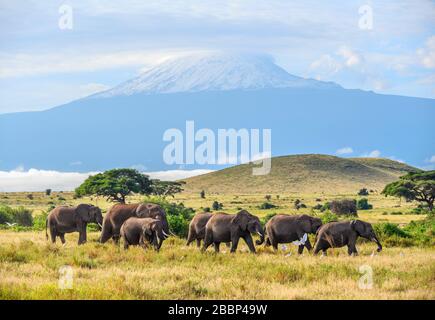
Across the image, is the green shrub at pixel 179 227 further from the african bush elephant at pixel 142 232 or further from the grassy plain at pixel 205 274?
the african bush elephant at pixel 142 232

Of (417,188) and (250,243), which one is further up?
(250,243)

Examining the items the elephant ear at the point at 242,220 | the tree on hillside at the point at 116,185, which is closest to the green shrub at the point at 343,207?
the tree on hillside at the point at 116,185

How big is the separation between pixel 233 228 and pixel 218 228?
574 mm

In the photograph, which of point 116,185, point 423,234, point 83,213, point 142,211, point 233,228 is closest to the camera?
point 233,228

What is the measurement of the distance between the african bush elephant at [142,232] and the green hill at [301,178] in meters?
119

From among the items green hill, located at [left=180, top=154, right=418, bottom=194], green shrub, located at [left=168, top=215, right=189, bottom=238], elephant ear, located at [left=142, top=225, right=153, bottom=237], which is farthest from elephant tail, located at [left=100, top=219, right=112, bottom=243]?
green hill, located at [left=180, top=154, right=418, bottom=194]

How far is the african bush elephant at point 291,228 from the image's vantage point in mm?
25359

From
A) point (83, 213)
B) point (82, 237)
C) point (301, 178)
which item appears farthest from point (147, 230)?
point (301, 178)

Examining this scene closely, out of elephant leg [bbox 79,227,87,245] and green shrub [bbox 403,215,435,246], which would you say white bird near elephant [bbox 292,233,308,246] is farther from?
elephant leg [bbox 79,227,87,245]

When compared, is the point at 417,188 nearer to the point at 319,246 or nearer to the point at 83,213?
the point at 83,213

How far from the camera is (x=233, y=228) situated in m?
24.0
